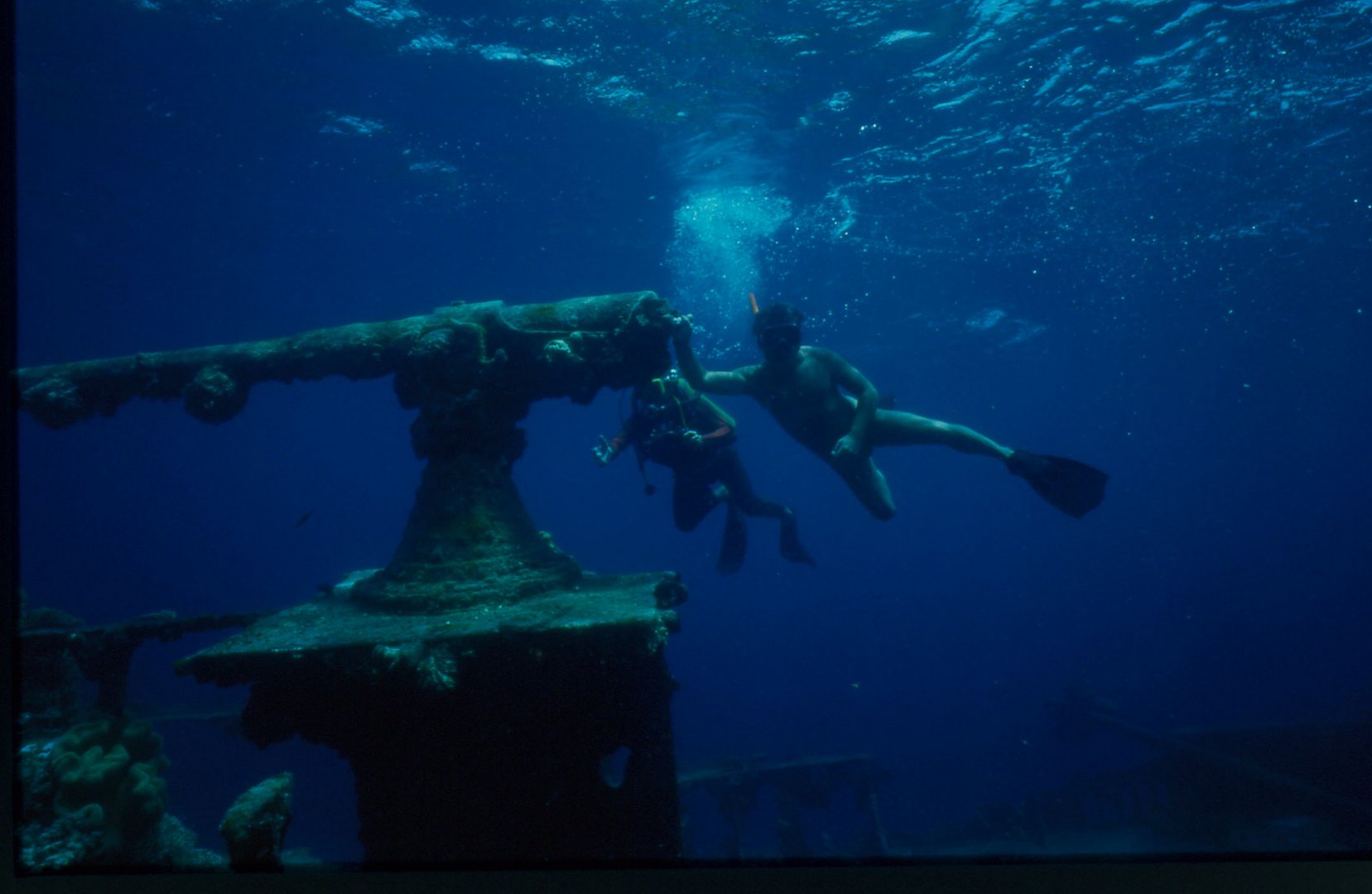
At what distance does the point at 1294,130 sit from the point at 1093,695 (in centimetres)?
1570

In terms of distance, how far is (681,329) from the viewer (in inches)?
216

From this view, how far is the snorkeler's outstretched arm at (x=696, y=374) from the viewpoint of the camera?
18.4 ft

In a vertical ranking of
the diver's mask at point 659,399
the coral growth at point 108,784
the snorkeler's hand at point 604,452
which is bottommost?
the coral growth at point 108,784

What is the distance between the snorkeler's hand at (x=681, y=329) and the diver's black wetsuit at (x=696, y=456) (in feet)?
1.52

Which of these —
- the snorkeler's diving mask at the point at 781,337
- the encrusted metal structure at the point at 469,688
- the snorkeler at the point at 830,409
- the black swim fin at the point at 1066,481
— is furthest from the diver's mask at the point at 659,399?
the black swim fin at the point at 1066,481

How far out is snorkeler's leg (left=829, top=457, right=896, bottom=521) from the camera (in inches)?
351

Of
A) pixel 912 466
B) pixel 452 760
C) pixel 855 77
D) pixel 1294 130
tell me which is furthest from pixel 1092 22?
pixel 912 466

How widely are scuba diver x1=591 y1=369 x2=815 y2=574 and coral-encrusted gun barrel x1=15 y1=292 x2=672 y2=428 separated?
60 centimetres

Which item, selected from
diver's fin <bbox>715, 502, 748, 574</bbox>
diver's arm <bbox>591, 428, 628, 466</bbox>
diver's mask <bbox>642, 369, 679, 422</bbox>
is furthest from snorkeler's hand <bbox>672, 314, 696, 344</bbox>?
diver's fin <bbox>715, 502, 748, 574</bbox>

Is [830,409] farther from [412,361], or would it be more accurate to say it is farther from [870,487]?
[412,361]

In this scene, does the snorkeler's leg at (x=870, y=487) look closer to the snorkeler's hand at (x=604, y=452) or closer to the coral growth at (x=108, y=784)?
the snorkeler's hand at (x=604, y=452)

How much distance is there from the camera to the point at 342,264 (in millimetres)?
21266

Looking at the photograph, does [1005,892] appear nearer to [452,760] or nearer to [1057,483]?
[452,760]

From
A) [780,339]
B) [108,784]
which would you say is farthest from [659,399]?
[108,784]
